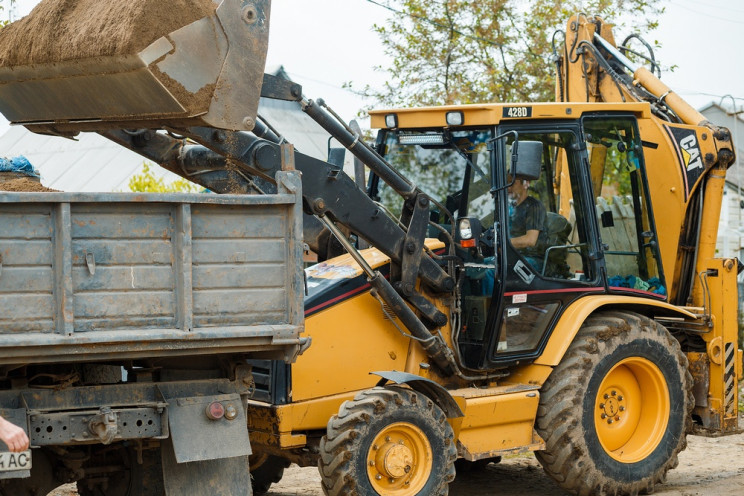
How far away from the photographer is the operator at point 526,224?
7344mm

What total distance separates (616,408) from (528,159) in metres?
2.11

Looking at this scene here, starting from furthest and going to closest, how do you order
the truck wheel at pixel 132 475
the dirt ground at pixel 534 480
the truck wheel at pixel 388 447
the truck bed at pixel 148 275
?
1. the dirt ground at pixel 534 480
2. the truck wheel at pixel 132 475
3. the truck wheel at pixel 388 447
4. the truck bed at pixel 148 275

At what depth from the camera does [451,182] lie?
25.4 feet

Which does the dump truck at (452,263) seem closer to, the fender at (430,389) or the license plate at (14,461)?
the fender at (430,389)

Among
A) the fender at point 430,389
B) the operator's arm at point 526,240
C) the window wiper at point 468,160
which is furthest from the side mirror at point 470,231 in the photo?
the fender at point 430,389

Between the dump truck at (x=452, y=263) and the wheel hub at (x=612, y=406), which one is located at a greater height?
the dump truck at (x=452, y=263)

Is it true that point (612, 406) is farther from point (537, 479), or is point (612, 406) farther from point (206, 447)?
point (206, 447)

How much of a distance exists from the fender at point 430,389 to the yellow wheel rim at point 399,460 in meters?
0.30

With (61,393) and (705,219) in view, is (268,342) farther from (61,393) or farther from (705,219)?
(705,219)

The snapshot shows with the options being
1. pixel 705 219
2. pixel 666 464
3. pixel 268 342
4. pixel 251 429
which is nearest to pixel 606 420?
pixel 666 464

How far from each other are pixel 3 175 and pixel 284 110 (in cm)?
1551

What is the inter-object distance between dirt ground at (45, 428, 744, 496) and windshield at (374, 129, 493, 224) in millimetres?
2169

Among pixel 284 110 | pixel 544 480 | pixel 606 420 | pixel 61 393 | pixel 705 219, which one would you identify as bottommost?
pixel 544 480

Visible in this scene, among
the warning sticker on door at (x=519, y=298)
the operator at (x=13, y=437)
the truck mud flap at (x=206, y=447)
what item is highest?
the warning sticker on door at (x=519, y=298)
